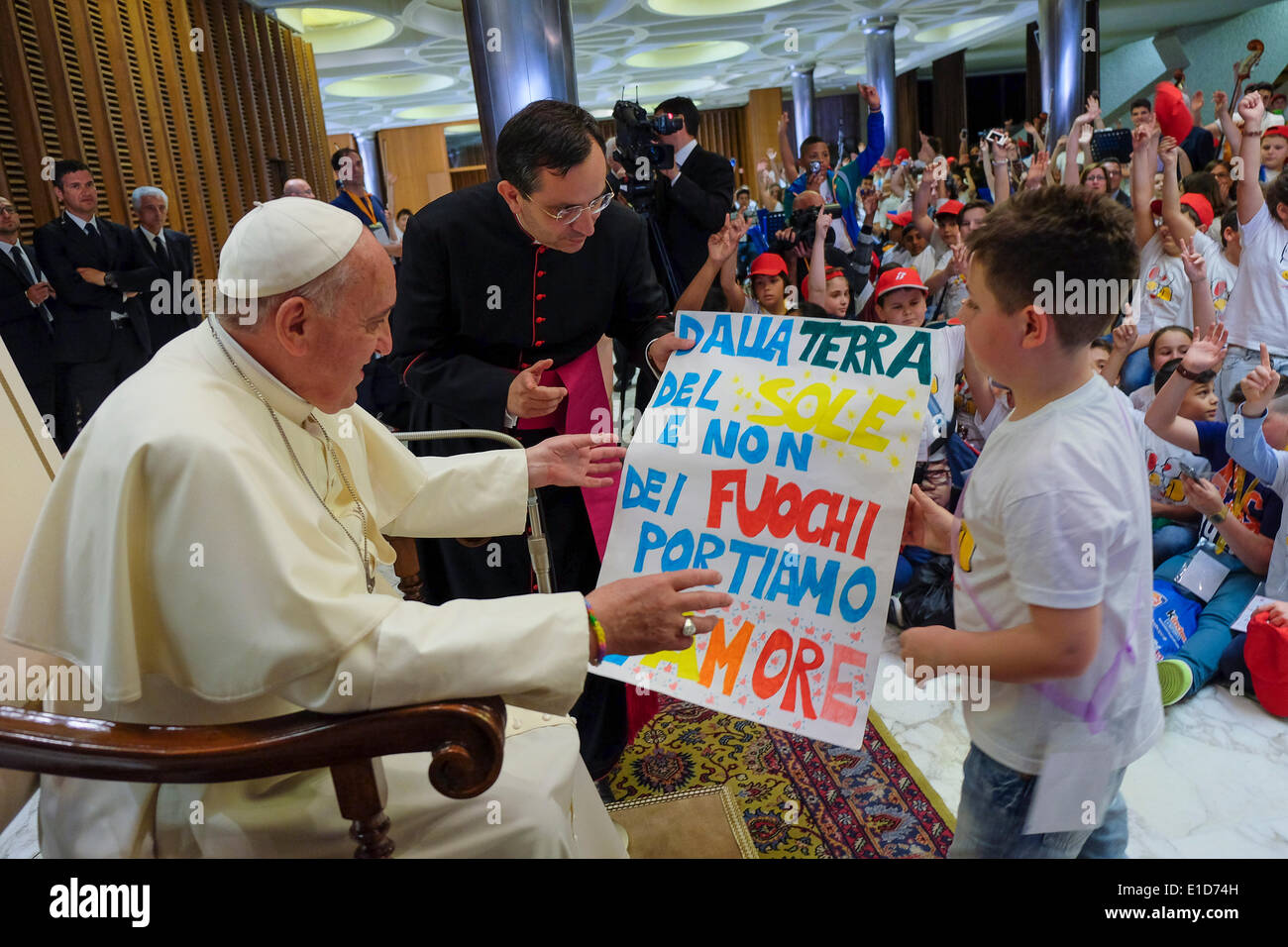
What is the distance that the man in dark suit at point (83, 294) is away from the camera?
18.6ft

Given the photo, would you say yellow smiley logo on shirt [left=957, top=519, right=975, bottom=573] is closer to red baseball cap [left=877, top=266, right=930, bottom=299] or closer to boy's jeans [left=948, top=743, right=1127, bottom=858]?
boy's jeans [left=948, top=743, right=1127, bottom=858]

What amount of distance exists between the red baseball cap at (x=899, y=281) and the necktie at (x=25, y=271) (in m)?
4.97

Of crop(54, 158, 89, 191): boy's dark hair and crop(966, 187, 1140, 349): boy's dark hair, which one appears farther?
crop(54, 158, 89, 191): boy's dark hair

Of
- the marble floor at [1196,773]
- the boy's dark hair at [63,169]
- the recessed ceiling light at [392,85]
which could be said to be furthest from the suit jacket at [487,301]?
the recessed ceiling light at [392,85]

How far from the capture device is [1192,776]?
2494mm

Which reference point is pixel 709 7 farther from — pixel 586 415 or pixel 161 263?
pixel 586 415

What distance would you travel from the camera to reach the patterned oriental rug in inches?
91.4

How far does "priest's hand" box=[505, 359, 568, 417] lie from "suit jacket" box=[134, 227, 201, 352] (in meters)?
5.33

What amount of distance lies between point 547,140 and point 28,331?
4.94 m

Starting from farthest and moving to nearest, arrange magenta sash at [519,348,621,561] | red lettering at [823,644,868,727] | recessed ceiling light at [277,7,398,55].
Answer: recessed ceiling light at [277,7,398,55], magenta sash at [519,348,621,561], red lettering at [823,644,868,727]

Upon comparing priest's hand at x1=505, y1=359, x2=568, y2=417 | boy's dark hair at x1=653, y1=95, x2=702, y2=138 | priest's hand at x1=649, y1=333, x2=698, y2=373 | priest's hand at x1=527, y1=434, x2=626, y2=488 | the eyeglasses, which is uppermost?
boy's dark hair at x1=653, y1=95, x2=702, y2=138

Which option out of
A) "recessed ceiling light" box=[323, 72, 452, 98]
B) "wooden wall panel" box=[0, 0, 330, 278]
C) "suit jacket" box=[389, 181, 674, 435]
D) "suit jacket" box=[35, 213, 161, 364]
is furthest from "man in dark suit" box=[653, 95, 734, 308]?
"recessed ceiling light" box=[323, 72, 452, 98]

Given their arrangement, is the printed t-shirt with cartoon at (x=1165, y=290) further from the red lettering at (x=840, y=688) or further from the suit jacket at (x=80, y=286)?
the suit jacket at (x=80, y=286)
